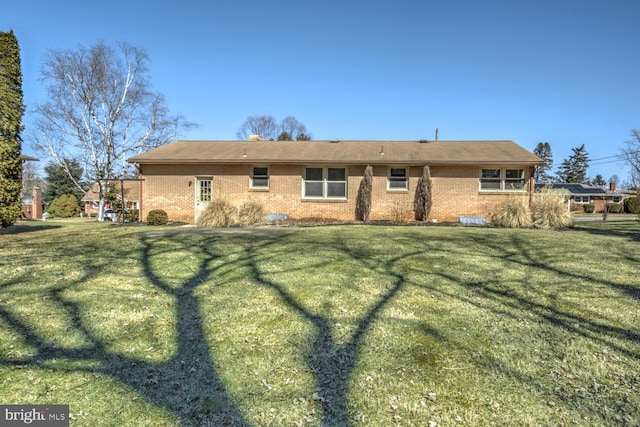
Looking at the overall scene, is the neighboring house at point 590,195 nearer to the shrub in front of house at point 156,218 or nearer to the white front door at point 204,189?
the white front door at point 204,189

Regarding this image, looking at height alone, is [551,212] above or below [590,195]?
below

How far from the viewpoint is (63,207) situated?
1332 inches

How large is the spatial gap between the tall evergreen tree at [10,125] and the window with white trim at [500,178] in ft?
54.0

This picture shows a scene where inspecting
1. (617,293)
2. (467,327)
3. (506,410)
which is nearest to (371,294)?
(467,327)

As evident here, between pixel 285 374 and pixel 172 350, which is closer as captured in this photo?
pixel 285 374

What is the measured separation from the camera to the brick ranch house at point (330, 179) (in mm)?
15914

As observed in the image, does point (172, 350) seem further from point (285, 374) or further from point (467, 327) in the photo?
point (467, 327)

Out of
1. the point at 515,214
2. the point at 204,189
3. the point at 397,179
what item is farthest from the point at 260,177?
the point at 515,214

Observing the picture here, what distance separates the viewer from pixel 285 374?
9.80 feet

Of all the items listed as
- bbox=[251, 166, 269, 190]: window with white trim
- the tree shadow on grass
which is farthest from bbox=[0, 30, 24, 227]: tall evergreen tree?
the tree shadow on grass

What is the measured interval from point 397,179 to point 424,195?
4.53ft

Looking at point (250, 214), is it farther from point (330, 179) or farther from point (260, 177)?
point (330, 179)

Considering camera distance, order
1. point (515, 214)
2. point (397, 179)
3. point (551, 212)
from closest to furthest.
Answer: point (551, 212) < point (515, 214) < point (397, 179)

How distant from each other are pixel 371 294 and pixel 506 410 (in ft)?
7.90
